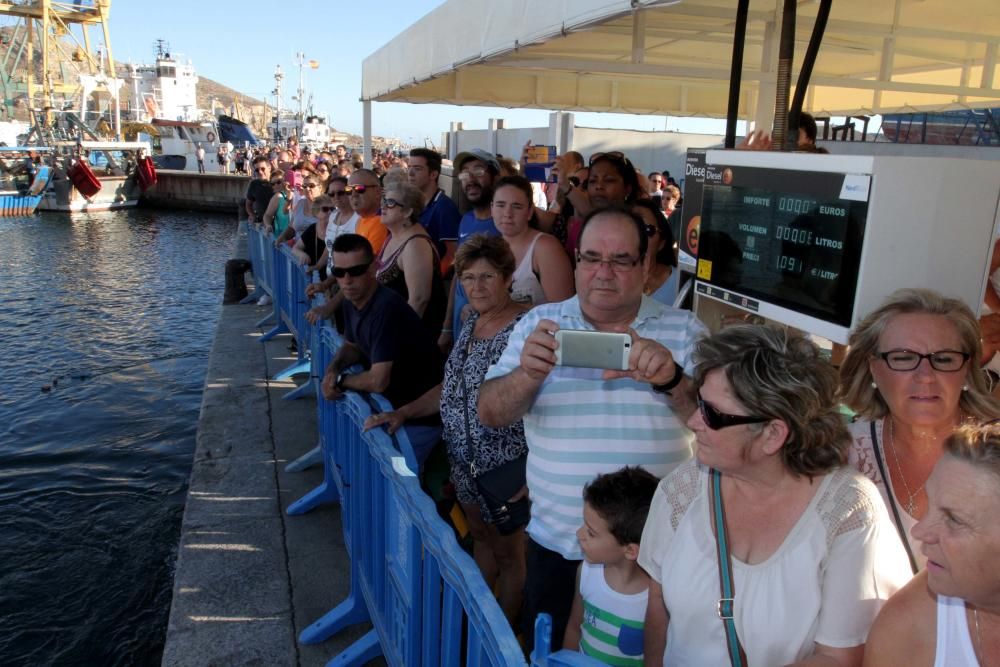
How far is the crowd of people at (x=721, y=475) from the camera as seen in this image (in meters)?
1.39

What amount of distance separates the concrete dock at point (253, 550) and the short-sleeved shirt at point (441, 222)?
5.89 ft

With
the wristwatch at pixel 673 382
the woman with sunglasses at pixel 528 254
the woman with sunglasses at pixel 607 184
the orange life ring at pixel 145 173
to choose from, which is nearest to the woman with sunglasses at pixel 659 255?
the woman with sunglasses at pixel 607 184

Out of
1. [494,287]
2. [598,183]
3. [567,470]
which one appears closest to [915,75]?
[598,183]

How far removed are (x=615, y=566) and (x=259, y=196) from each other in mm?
10994

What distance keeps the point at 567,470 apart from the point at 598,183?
2.44 metres

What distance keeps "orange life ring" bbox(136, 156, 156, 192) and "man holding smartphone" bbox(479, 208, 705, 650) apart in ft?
115

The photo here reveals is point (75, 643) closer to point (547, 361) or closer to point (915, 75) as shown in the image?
point (547, 361)

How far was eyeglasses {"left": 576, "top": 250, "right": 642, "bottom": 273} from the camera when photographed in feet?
7.36

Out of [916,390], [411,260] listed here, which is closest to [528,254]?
[411,260]

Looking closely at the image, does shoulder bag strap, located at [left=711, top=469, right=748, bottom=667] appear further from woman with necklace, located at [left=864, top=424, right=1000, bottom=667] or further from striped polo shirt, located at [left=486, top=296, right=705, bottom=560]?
striped polo shirt, located at [left=486, top=296, right=705, bottom=560]

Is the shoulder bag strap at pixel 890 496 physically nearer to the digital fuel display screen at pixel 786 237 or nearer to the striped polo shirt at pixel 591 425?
the digital fuel display screen at pixel 786 237

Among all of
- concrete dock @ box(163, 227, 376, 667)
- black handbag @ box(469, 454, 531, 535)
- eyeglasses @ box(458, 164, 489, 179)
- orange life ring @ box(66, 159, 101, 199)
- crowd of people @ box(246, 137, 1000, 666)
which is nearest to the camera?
crowd of people @ box(246, 137, 1000, 666)

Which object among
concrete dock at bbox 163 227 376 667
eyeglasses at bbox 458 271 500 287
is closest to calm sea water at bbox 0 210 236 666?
concrete dock at bbox 163 227 376 667

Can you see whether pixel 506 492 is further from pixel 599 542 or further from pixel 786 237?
pixel 786 237
